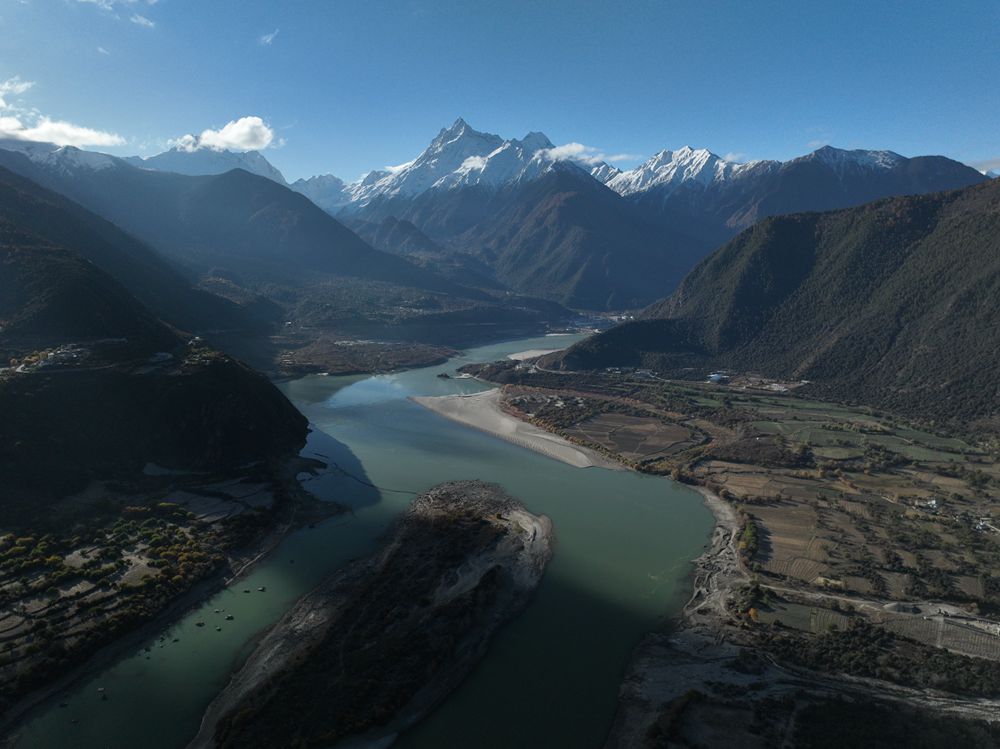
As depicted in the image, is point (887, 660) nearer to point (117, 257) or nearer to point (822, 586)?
point (822, 586)

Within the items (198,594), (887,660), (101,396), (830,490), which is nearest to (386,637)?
(198,594)

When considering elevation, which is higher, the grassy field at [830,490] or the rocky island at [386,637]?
the grassy field at [830,490]

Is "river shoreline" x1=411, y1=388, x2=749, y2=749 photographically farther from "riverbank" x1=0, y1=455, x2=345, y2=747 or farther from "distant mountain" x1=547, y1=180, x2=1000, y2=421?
"distant mountain" x1=547, y1=180, x2=1000, y2=421

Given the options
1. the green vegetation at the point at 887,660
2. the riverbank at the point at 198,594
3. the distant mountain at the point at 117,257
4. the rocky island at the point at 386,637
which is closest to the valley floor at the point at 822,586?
the green vegetation at the point at 887,660

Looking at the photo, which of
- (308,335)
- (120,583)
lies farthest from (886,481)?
(308,335)

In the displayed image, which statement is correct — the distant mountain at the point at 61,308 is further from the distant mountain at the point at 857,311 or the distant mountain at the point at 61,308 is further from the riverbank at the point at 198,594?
the distant mountain at the point at 857,311

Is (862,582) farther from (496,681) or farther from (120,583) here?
(120,583)

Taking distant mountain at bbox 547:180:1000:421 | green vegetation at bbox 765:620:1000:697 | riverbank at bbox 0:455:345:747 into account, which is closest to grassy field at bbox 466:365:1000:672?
green vegetation at bbox 765:620:1000:697
